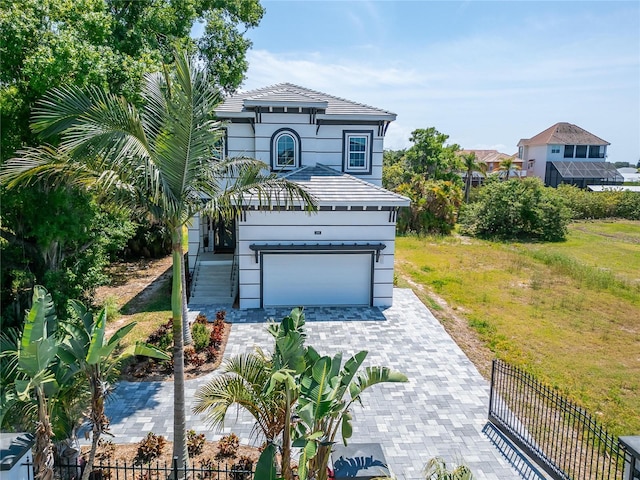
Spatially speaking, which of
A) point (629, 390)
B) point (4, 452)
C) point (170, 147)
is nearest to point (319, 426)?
point (4, 452)

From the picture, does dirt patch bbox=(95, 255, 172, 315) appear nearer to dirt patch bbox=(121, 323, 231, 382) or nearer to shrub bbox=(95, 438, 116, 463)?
dirt patch bbox=(121, 323, 231, 382)

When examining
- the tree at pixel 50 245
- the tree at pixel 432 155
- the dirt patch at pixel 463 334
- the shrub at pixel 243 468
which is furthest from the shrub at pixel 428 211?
the shrub at pixel 243 468

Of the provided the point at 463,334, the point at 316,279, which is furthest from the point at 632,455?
the point at 316,279

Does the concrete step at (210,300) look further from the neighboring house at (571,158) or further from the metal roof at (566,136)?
the metal roof at (566,136)

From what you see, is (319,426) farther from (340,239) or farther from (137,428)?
(340,239)

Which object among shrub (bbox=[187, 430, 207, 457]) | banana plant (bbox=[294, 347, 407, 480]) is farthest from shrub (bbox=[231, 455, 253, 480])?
banana plant (bbox=[294, 347, 407, 480])

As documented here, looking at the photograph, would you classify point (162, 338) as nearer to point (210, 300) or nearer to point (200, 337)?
point (200, 337)
